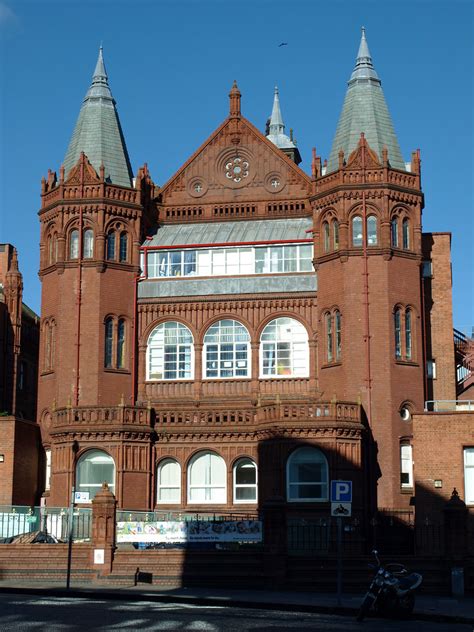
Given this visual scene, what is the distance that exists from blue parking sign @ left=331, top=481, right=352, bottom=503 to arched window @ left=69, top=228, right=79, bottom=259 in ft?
85.3

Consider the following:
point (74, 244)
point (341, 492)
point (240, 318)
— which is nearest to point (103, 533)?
point (341, 492)

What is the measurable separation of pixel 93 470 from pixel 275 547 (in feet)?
48.1

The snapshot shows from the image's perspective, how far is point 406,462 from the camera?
47.9 m

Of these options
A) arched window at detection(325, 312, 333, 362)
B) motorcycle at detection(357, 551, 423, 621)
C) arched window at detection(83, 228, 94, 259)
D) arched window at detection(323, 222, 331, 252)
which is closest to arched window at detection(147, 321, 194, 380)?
arched window at detection(83, 228, 94, 259)

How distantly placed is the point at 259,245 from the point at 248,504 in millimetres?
12383

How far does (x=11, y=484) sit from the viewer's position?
155ft

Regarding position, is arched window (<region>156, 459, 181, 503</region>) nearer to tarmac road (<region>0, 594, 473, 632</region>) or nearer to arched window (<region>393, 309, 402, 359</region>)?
arched window (<region>393, 309, 402, 359</region>)

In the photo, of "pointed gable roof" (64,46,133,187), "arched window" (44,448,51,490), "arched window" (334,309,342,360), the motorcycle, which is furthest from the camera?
"pointed gable roof" (64,46,133,187)

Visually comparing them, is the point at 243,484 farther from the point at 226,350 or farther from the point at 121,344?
the point at 121,344

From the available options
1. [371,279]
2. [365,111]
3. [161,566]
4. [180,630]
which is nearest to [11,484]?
[161,566]

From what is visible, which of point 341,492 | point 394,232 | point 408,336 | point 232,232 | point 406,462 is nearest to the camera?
point 341,492

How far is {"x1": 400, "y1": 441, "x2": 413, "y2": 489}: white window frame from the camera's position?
1874 inches

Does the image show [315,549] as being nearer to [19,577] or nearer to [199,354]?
[19,577]

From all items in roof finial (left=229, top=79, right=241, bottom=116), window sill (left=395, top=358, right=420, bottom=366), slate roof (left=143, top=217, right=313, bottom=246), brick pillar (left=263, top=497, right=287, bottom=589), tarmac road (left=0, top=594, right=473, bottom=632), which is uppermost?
roof finial (left=229, top=79, right=241, bottom=116)
